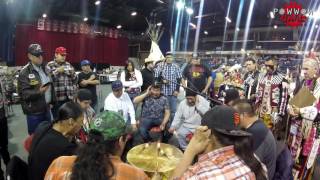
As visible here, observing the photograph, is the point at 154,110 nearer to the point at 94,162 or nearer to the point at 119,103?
the point at 119,103

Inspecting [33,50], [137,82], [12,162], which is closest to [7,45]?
[137,82]

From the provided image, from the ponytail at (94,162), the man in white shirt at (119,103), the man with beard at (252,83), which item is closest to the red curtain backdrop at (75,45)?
the man in white shirt at (119,103)

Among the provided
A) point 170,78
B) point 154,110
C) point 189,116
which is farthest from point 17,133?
point 189,116

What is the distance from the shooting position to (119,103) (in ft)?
12.1

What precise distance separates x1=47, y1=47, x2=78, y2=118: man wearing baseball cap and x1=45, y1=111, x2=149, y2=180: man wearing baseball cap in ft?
8.28

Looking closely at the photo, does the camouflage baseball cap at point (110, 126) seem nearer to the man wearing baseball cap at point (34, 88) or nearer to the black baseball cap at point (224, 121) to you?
the black baseball cap at point (224, 121)

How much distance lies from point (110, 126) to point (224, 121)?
21.1 inches

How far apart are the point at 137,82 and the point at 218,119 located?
3.81 m

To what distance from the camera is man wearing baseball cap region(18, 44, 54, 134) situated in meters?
3.16

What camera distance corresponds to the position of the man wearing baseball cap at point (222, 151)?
3.94 feet

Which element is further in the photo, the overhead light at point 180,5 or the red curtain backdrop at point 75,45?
the red curtain backdrop at point 75,45

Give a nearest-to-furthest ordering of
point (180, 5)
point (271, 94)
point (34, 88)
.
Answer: point (34, 88) → point (271, 94) → point (180, 5)

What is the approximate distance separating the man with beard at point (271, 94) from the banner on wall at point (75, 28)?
9.90 metres

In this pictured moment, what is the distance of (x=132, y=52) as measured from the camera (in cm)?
1636
